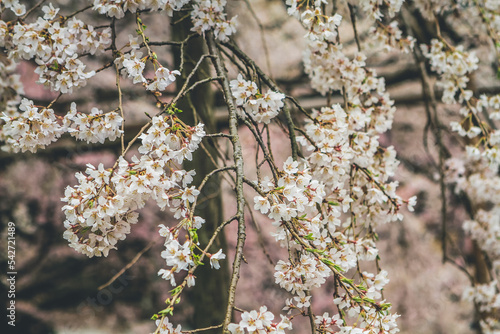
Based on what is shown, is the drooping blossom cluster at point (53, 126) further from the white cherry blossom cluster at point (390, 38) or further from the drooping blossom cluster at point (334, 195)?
the white cherry blossom cluster at point (390, 38)

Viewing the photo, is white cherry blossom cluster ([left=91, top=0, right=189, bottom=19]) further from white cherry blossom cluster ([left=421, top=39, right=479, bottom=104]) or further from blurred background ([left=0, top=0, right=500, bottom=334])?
blurred background ([left=0, top=0, right=500, bottom=334])

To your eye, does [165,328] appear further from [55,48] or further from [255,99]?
[55,48]

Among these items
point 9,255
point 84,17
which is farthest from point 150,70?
point 9,255

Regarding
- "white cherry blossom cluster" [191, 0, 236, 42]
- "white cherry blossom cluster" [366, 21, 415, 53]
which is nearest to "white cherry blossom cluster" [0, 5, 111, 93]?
"white cherry blossom cluster" [191, 0, 236, 42]

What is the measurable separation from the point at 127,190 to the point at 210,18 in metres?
0.48

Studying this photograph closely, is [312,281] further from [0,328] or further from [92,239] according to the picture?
[0,328]

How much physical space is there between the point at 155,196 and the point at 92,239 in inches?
5.7

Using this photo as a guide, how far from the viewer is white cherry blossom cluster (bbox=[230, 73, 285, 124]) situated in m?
0.87

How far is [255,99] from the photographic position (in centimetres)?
88

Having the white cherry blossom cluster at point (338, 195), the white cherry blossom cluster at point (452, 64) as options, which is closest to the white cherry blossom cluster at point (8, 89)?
the white cherry blossom cluster at point (338, 195)

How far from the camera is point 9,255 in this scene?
1.89 metres

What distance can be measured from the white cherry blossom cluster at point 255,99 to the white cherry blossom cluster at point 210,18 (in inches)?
8.0

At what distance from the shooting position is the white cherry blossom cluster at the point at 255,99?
866 mm

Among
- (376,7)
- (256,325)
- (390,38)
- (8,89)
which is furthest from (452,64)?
(8,89)
